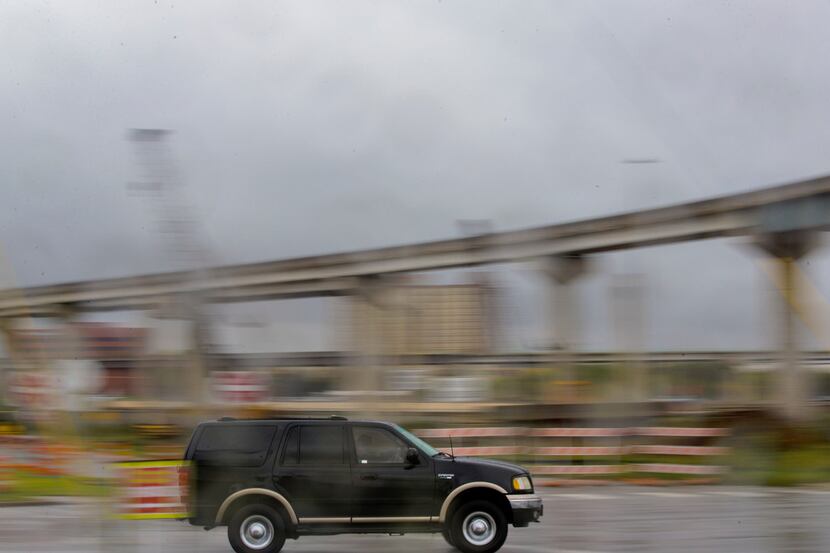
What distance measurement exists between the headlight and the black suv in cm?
1

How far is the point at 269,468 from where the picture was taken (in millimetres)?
10586

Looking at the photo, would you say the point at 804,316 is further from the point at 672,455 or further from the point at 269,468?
the point at 269,468

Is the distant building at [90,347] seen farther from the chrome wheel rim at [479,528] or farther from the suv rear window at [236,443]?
the chrome wheel rim at [479,528]

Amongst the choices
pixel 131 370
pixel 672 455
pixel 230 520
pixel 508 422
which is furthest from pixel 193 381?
pixel 508 422

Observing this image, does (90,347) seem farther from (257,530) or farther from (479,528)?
(479,528)

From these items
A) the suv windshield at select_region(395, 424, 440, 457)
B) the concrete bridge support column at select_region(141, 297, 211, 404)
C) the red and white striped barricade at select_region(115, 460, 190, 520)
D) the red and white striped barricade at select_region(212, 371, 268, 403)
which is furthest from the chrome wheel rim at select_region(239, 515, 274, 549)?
the concrete bridge support column at select_region(141, 297, 211, 404)

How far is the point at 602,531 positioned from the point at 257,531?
4871 millimetres

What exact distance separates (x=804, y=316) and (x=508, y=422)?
9.77 m

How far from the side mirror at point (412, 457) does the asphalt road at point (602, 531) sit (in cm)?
75

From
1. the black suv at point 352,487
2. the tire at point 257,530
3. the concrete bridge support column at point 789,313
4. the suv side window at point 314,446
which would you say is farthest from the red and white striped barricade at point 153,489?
the concrete bridge support column at point 789,313

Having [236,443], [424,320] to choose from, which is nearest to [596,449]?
[424,320]

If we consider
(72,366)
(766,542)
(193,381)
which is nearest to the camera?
(193,381)

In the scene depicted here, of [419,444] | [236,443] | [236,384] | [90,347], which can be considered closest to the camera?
[236,384]

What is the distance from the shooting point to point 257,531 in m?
10.6
